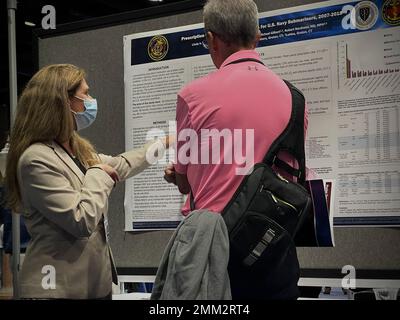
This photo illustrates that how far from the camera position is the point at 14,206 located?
136 centimetres

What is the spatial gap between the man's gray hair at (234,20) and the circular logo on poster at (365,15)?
0.44 metres

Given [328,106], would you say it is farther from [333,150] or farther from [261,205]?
[261,205]

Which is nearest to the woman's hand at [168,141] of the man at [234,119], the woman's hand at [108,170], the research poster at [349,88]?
the research poster at [349,88]

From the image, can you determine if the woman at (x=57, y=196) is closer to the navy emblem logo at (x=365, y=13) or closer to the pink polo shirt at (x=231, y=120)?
the pink polo shirt at (x=231, y=120)

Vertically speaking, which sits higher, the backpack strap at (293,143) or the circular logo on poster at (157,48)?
the circular logo on poster at (157,48)

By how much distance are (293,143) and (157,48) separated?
2.74 feet

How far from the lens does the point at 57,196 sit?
122 centimetres

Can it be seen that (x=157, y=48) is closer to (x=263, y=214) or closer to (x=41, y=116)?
(x=41, y=116)

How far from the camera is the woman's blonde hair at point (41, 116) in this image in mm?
1316

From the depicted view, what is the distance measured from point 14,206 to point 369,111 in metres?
0.95

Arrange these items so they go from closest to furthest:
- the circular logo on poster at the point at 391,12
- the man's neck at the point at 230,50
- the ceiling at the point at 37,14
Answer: the man's neck at the point at 230,50 < the circular logo on poster at the point at 391,12 < the ceiling at the point at 37,14

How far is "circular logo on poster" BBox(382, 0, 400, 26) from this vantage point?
138cm

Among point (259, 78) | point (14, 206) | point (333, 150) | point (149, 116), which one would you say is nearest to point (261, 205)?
point (259, 78)

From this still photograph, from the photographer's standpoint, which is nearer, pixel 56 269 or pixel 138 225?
pixel 56 269
